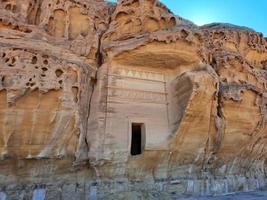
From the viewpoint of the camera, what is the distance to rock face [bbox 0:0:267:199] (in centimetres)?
614

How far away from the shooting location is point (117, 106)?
7309 mm

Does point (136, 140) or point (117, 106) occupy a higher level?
point (117, 106)

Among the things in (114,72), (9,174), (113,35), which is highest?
(113,35)

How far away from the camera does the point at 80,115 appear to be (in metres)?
6.74

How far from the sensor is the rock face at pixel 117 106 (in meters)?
6.14

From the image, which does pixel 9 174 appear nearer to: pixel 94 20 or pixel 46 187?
pixel 46 187

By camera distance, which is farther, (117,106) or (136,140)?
(136,140)

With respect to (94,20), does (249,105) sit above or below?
below

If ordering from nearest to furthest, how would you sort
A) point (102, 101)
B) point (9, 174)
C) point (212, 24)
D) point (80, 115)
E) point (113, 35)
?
point (9, 174) < point (80, 115) < point (102, 101) < point (113, 35) < point (212, 24)

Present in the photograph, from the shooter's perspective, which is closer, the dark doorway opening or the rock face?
the rock face

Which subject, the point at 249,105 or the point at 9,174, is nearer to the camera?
the point at 9,174

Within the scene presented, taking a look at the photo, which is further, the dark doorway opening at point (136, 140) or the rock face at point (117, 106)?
the dark doorway opening at point (136, 140)

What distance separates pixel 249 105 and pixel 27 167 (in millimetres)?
7210

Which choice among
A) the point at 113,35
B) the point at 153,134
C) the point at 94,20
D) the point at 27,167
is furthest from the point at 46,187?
the point at 94,20
